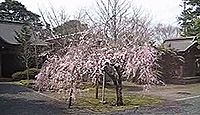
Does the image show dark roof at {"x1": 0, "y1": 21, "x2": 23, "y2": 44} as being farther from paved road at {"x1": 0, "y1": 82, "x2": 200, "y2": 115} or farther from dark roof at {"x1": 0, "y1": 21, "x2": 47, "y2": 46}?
paved road at {"x1": 0, "y1": 82, "x2": 200, "y2": 115}

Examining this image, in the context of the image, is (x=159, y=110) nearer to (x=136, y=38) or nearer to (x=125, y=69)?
(x=125, y=69)

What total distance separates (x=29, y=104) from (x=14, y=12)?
28.6 m

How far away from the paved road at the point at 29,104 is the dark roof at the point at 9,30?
30.0 feet

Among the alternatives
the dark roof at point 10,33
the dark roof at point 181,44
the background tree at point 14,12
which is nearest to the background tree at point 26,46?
the dark roof at point 10,33

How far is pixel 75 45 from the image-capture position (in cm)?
1426

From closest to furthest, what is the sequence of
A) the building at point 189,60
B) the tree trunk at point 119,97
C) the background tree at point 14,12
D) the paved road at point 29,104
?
the paved road at point 29,104, the tree trunk at point 119,97, the building at point 189,60, the background tree at point 14,12

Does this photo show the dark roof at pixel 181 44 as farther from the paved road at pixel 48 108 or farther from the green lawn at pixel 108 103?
the paved road at pixel 48 108

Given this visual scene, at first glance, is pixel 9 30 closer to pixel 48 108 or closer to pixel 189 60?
pixel 189 60

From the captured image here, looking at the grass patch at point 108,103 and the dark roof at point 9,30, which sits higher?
the dark roof at point 9,30

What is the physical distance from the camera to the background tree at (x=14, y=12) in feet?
129

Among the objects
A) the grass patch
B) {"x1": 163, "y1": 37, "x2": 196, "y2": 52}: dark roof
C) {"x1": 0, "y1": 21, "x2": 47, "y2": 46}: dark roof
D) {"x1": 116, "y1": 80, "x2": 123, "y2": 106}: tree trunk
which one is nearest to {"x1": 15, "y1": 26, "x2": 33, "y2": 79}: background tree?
{"x1": 0, "y1": 21, "x2": 47, "y2": 46}: dark roof

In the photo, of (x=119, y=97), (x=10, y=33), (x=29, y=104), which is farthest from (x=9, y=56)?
(x=119, y=97)

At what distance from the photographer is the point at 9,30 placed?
91.4 feet

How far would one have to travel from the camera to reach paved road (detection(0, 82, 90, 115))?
1199 centimetres
